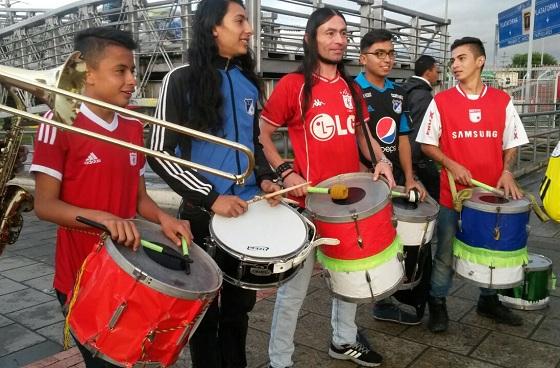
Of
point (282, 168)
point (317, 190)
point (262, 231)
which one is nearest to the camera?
point (262, 231)

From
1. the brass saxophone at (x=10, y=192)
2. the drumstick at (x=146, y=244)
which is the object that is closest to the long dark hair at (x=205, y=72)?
the drumstick at (x=146, y=244)

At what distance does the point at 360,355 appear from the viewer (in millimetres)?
3098

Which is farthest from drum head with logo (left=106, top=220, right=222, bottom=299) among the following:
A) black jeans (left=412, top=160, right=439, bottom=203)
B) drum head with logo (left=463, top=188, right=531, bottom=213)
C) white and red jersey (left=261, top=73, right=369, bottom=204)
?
black jeans (left=412, top=160, right=439, bottom=203)

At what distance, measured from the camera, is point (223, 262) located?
221cm

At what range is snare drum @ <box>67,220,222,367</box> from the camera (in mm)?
1682

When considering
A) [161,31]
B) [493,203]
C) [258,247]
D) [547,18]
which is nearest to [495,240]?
[493,203]

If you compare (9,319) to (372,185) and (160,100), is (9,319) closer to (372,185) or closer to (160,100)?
(160,100)

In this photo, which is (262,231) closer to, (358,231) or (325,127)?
(358,231)

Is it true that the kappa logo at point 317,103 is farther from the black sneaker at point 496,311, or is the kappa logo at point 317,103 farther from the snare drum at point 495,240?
the black sneaker at point 496,311

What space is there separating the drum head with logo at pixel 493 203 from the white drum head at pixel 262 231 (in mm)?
1386

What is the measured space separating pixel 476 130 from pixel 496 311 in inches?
53.6

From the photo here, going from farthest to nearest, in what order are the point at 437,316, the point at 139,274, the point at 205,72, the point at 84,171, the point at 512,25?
the point at 512,25 < the point at 437,316 < the point at 205,72 < the point at 84,171 < the point at 139,274

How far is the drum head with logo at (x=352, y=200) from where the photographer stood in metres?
2.44

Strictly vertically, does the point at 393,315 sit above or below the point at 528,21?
below
